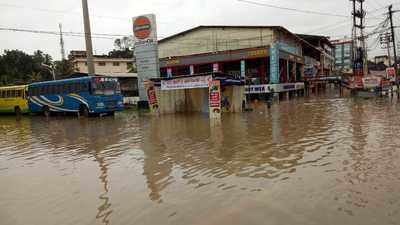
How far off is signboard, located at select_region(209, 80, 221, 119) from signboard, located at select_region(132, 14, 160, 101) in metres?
8.45

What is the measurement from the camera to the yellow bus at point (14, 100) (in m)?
31.2

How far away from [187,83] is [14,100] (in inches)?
668

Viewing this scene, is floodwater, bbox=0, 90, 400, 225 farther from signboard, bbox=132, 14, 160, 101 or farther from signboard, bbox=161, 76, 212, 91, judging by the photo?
signboard, bbox=132, 14, 160, 101

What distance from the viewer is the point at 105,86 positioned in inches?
1031

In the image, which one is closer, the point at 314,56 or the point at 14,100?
the point at 14,100

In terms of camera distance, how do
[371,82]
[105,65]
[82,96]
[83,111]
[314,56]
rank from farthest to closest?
[105,65] → [314,56] → [371,82] → [83,111] → [82,96]

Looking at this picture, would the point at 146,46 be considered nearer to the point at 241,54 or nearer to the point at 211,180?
the point at 241,54

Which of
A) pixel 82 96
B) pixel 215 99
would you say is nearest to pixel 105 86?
pixel 82 96

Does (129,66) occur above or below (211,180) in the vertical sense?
above

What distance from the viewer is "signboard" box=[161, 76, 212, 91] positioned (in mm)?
22763

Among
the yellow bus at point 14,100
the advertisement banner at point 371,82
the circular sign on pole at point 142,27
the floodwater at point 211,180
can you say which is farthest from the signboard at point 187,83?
the advertisement banner at point 371,82

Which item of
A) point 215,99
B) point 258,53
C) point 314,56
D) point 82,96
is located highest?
point 314,56

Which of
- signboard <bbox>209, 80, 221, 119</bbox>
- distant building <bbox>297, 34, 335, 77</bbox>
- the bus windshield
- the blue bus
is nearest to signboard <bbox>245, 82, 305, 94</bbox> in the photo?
distant building <bbox>297, 34, 335, 77</bbox>

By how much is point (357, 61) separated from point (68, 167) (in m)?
49.0
